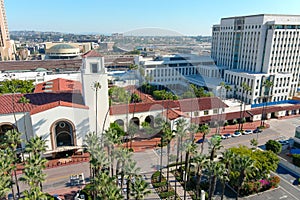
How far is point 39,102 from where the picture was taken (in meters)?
40.5

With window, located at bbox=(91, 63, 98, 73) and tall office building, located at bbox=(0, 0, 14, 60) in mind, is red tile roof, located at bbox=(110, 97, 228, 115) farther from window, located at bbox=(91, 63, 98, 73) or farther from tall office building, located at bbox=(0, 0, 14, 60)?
tall office building, located at bbox=(0, 0, 14, 60)

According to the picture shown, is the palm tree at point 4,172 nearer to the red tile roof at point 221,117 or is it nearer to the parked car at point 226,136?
the red tile roof at point 221,117

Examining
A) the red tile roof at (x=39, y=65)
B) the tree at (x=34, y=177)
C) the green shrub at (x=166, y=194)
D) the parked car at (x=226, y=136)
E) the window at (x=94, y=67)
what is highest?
the window at (x=94, y=67)

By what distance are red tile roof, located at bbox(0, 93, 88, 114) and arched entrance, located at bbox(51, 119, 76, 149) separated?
10.7 ft

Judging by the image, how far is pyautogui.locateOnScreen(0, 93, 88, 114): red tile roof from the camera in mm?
37062

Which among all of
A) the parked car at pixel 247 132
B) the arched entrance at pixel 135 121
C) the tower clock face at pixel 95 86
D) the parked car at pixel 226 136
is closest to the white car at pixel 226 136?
the parked car at pixel 226 136

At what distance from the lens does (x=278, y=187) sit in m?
31.6

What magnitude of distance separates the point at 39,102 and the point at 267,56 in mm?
63130

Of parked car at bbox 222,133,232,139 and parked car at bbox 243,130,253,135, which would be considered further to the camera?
parked car at bbox 243,130,253,135

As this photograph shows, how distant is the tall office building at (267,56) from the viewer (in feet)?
213

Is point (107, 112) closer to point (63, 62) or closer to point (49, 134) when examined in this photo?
point (49, 134)

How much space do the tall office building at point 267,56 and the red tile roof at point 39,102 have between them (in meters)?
46.1

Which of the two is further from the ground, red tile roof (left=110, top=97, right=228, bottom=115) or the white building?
the white building

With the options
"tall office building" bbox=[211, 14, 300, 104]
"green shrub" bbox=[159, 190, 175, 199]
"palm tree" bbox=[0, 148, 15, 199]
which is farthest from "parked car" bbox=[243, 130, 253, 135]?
"palm tree" bbox=[0, 148, 15, 199]
